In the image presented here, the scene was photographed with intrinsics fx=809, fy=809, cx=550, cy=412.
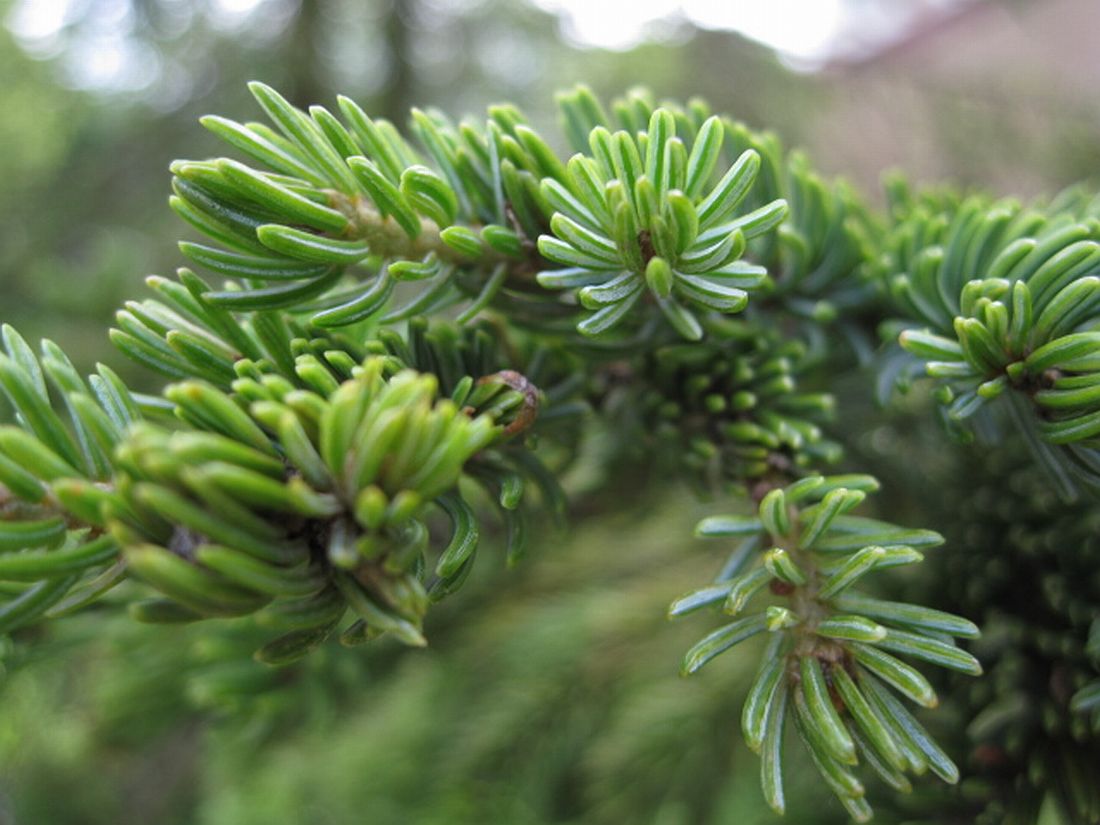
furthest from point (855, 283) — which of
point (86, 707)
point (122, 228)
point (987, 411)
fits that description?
point (122, 228)

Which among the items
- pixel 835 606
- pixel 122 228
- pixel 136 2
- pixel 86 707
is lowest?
pixel 86 707

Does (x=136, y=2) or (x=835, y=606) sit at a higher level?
(x=136, y=2)

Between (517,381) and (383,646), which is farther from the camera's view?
(383,646)

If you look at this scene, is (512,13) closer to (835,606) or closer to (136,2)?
(136,2)

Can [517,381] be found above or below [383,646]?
above

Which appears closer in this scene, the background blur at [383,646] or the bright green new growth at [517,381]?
the bright green new growth at [517,381]

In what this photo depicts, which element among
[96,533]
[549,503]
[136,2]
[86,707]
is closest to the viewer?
[96,533]
